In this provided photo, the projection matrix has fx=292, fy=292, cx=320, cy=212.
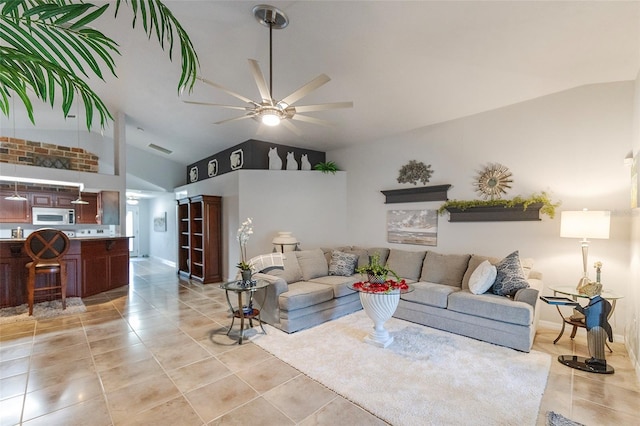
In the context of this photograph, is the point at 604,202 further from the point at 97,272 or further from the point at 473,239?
the point at 97,272

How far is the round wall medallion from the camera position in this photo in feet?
13.8

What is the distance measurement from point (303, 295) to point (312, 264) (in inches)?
39.9

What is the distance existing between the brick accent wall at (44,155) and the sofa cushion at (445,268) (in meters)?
7.98

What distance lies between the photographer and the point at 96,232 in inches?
299

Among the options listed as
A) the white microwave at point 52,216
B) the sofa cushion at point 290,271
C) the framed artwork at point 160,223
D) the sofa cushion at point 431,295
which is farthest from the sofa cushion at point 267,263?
the framed artwork at point 160,223

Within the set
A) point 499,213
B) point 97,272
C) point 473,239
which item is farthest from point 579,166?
point 97,272

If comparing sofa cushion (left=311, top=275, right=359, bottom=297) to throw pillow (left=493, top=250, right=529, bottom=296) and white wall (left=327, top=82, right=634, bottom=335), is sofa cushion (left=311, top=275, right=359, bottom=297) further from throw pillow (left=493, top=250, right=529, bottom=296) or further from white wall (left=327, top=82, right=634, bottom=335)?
throw pillow (left=493, top=250, right=529, bottom=296)

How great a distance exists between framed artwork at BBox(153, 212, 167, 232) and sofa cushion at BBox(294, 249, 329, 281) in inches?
261

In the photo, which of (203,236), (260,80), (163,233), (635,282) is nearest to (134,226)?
(163,233)

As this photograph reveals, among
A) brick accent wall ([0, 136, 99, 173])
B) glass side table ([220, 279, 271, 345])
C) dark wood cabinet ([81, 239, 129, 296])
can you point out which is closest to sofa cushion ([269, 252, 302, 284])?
glass side table ([220, 279, 271, 345])

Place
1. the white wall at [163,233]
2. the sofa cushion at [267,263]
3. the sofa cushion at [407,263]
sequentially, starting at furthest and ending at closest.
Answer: the white wall at [163,233] → the sofa cushion at [407,263] → the sofa cushion at [267,263]

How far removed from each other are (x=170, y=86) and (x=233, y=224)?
8.90ft

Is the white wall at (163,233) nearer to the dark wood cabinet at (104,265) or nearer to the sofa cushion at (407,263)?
the dark wood cabinet at (104,265)

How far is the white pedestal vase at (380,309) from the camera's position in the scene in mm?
3193
